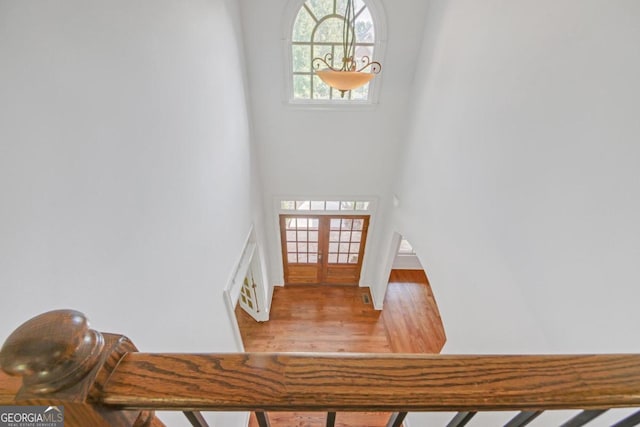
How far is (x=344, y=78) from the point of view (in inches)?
85.7

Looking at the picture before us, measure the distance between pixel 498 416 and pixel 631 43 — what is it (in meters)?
1.93

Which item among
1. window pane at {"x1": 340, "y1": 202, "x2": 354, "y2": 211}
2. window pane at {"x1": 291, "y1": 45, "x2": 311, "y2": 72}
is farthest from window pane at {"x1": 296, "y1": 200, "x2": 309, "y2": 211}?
window pane at {"x1": 291, "y1": 45, "x2": 311, "y2": 72}

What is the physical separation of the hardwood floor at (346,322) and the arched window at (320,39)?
10.5 ft

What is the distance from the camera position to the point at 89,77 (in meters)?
0.99

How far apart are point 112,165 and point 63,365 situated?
0.96 metres

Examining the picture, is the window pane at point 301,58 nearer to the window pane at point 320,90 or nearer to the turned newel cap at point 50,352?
the window pane at point 320,90

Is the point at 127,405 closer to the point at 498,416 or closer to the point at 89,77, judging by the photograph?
the point at 89,77

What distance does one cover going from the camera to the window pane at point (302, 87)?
3176mm

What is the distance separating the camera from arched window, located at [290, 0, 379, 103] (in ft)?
9.34

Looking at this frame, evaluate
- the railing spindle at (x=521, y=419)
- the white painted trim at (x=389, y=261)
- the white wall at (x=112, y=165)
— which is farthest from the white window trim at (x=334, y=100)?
the railing spindle at (x=521, y=419)

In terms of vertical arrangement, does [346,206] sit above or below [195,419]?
below

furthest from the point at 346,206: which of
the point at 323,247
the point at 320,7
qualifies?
the point at 320,7

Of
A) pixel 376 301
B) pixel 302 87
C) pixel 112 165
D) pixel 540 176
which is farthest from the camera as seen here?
pixel 376 301

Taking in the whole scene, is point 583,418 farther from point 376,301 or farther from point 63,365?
point 376,301
